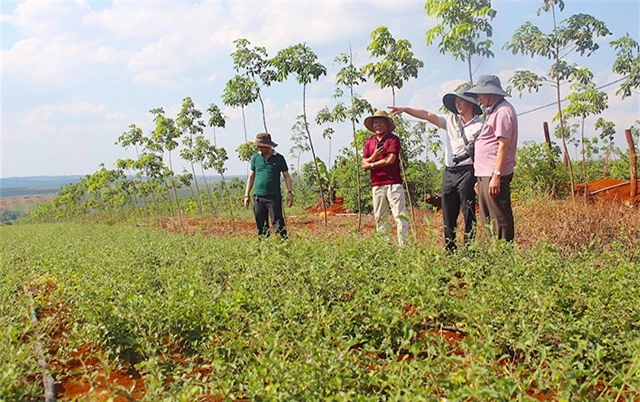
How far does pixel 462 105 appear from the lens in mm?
4871

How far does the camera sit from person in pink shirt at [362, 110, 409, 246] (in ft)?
18.1

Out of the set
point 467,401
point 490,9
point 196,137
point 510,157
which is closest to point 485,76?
point 510,157

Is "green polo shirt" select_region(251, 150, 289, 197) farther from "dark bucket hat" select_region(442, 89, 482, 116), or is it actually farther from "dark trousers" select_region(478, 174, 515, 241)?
"dark trousers" select_region(478, 174, 515, 241)

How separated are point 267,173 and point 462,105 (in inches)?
103

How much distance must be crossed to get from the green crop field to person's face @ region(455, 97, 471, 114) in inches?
59.3

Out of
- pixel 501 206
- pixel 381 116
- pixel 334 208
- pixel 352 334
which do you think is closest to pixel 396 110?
pixel 381 116

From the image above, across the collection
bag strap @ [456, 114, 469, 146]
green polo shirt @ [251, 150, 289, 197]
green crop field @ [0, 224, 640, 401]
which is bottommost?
green crop field @ [0, 224, 640, 401]

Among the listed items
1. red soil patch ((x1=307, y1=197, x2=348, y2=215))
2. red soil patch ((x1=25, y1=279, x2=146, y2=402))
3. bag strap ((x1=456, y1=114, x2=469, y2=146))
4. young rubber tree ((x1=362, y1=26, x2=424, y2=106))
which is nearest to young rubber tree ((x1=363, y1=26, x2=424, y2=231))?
young rubber tree ((x1=362, y1=26, x2=424, y2=106))

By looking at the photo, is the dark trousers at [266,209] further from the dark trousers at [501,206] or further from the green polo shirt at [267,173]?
the dark trousers at [501,206]

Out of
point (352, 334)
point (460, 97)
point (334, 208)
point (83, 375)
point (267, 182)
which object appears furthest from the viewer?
point (334, 208)

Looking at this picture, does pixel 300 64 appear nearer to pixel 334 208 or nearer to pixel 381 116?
pixel 381 116

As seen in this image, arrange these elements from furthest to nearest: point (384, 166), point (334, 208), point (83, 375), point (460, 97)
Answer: point (334, 208) < point (384, 166) < point (460, 97) < point (83, 375)

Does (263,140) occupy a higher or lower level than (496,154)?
higher

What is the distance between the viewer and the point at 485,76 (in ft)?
15.0
